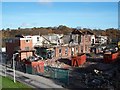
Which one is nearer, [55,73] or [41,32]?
[55,73]

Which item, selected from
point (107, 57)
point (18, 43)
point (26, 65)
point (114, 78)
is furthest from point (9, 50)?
point (114, 78)

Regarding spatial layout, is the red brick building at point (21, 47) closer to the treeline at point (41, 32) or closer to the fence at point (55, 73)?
the fence at point (55, 73)

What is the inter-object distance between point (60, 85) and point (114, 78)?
503cm

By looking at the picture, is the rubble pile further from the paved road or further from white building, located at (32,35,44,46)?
white building, located at (32,35,44,46)

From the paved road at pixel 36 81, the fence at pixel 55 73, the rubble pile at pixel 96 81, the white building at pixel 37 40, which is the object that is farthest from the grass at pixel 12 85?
the white building at pixel 37 40

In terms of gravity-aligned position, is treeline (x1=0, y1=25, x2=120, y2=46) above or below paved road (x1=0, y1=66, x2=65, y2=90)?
above

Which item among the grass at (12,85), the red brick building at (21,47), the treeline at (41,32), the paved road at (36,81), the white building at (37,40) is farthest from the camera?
the treeline at (41,32)

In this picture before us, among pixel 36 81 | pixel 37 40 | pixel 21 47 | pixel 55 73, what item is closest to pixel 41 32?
pixel 37 40

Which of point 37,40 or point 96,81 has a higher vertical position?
point 37,40

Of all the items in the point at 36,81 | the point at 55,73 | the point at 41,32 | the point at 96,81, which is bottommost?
the point at 36,81

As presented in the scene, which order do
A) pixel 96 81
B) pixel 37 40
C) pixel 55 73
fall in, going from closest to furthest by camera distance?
pixel 96 81 → pixel 55 73 → pixel 37 40

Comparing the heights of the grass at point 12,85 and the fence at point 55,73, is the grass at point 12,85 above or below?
below

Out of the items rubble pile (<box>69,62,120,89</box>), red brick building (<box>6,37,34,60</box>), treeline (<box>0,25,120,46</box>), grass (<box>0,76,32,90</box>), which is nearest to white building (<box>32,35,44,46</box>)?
red brick building (<box>6,37,34,60</box>)

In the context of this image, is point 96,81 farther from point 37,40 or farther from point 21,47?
point 37,40
